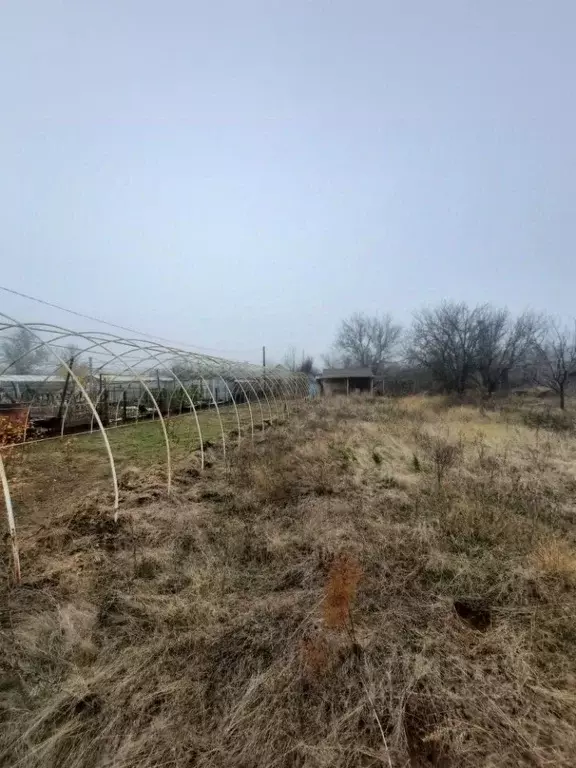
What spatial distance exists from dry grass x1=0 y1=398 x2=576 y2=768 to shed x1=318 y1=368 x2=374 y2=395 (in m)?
35.7

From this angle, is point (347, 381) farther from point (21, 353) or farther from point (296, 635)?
point (296, 635)

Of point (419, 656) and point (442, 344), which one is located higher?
point (442, 344)

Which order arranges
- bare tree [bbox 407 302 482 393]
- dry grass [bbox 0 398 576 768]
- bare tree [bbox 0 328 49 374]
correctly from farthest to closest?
bare tree [bbox 407 302 482 393] → bare tree [bbox 0 328 49 374] → dry grass [bbox 0 398 576 768]

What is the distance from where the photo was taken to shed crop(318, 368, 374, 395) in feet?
133

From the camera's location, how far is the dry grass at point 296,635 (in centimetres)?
181

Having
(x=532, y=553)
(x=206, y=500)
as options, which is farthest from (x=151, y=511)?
(x=532, y=553)

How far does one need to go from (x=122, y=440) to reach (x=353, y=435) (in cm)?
702

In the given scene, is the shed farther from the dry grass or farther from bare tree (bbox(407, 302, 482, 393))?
the dry grass

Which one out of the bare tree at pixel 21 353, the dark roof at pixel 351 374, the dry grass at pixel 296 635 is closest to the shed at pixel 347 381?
the dark roof at pixel 351 374

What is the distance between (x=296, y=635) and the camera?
251 cm

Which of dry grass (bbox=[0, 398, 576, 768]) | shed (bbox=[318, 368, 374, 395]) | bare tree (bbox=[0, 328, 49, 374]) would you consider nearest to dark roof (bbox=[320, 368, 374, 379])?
shed (bbox=[318, 368, 374, 395])

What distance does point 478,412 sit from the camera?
16.0 meters

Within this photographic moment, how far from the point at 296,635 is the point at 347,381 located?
3813 centimetres

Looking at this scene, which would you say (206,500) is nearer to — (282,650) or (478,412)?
(282,650)
